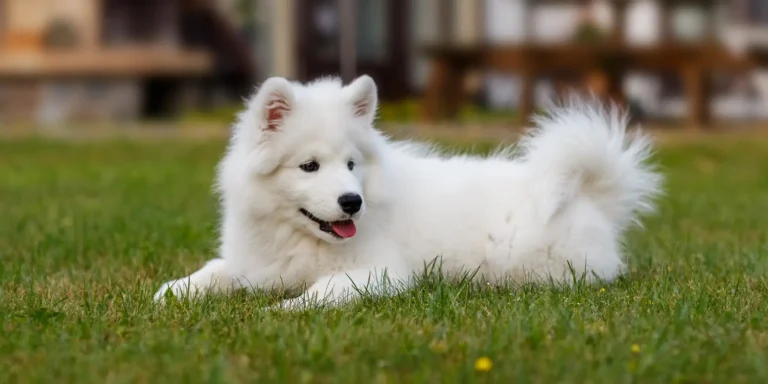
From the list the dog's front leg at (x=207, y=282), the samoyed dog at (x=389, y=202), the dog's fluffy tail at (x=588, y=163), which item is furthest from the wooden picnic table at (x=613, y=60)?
the dog's front leg at (x=207, y=282)

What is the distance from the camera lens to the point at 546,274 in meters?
5.00

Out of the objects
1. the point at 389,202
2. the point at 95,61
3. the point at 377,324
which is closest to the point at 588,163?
the point at 389,202

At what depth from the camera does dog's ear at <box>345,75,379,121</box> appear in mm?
4547

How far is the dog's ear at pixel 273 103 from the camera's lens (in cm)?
441

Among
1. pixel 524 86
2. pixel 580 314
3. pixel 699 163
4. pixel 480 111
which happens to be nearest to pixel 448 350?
pixel 580 314

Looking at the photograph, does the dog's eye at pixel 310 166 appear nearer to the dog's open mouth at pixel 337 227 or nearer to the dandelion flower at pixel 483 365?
the dog's open mouth at pixel 337 227

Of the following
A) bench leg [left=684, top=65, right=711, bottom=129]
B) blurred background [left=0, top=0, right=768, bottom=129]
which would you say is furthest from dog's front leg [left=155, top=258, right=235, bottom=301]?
blurred background [left=0, top=0, right=768, bottom=129]

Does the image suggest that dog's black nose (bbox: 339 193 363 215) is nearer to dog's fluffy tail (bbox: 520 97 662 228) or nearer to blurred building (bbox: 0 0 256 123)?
dog's fluffy tail (bbox: 520 97 662 228)

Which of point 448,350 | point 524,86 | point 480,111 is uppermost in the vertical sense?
point 448,350

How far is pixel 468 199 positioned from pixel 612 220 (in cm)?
77

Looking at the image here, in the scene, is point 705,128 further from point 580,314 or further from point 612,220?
point 580,314

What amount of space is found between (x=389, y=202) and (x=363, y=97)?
475 millimetres

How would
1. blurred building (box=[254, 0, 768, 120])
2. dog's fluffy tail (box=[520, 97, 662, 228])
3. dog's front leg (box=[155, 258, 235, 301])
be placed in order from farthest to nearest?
1. blurred building (box=[254, 0, 768, 120])
2. dog's fluffy tail (box=[520, 97, 662, 228])
3. dog's front leg (box=[155, 258, 235, 301])

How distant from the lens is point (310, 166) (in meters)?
4.46
